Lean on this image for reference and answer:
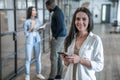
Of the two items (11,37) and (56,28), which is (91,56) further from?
(11,37)

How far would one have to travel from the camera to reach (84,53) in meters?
1.73

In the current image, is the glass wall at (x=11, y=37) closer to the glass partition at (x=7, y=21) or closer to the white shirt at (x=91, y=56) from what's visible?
the glass partition at (x=7, y=21)

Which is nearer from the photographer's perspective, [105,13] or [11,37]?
[11,37]

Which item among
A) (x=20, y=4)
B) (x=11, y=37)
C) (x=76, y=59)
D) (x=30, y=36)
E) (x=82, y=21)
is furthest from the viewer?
(x=20, y=4)

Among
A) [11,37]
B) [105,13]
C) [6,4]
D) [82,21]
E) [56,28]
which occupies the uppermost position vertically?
[105,13]

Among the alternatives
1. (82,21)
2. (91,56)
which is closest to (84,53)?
(91,56)

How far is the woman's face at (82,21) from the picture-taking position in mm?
1793

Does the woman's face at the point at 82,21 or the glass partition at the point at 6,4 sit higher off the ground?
the glass partition at the point at 6,4

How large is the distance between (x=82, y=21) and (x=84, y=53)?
248mm

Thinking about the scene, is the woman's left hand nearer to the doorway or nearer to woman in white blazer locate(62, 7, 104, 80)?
woman in white blazer locate(62, 7, 104, 80)

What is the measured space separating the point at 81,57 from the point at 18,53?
3.76 m

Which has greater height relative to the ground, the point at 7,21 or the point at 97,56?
the point at 7,21

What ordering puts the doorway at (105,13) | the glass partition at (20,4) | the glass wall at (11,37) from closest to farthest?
the glass wall at (11,37) → the glass partition at (20,4) → the doorway at (105,13)

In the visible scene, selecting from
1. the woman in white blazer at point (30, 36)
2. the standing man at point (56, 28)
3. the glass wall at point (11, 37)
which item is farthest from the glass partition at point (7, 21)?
the standing man at point (56, 28)
